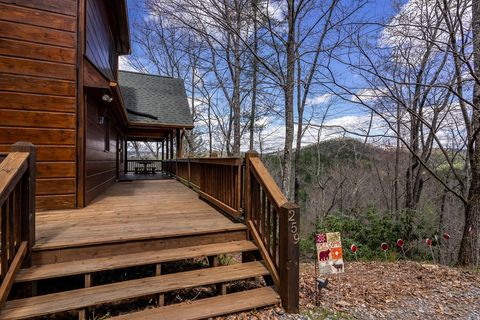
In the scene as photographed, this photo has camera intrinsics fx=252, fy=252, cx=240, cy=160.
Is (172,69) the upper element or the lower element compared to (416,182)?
upper

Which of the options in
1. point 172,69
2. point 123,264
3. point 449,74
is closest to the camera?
point 123,264

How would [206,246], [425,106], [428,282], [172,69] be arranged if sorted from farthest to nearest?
[172,69], [425,106], [428,282], [206,246]

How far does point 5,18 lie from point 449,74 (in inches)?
329

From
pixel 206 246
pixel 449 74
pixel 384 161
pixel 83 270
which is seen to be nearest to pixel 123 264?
pixel 83 270

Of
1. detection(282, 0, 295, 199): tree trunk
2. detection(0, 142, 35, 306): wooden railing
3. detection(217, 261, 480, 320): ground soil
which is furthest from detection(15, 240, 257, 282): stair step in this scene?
detection(282, 0, 295, 199): tree trunk

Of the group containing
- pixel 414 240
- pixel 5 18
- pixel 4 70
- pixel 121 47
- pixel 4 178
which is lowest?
pixel 414 240

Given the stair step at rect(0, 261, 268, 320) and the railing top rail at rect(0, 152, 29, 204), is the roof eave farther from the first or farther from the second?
the stair step at rect(0, 261, 268, 320)

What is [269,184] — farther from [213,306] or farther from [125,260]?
[125,260]

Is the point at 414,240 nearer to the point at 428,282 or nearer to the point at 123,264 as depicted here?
the point at 428,282

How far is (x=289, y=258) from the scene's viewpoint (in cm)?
232

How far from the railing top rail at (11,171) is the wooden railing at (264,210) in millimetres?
2171

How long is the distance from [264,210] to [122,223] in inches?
71.7

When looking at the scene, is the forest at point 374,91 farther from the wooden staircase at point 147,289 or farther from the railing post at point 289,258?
the wooden staircase at point 147,289

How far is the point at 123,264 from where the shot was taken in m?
2.36
